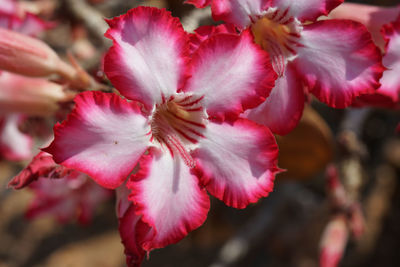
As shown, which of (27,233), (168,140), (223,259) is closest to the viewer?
(168,140)

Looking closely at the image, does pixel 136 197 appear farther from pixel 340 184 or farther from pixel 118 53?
pixel 340 184

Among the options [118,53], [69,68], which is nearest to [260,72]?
[118,53]

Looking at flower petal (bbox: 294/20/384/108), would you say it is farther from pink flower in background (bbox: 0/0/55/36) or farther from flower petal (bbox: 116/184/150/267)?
pink flower in background (bbox: 0/0/55/36)

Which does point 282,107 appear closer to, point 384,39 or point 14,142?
point 384,39

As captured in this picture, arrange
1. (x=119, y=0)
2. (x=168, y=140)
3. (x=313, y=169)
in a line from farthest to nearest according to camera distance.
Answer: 1. (x=119, y=0)
2. (x=313, y=169)
3. (x=168, y=140)

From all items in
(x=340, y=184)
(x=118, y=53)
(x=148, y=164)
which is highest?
(x=118, y=53)

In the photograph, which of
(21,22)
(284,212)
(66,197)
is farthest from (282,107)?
(284,212)

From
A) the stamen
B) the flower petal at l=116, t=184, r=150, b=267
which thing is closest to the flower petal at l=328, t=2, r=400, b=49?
the stamen
